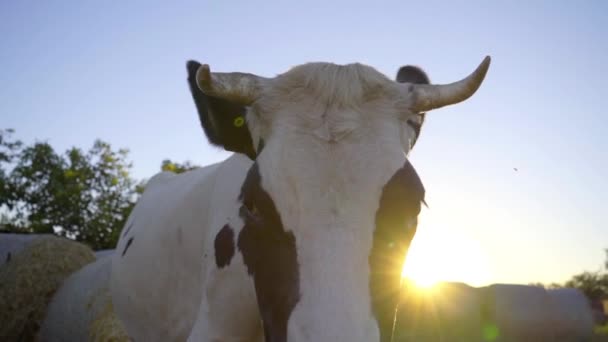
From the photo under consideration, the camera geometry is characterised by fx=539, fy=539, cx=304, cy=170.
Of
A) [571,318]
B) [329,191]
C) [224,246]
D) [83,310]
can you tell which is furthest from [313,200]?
[571,318]

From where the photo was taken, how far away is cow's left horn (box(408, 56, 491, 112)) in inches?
114

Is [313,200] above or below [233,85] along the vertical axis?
below

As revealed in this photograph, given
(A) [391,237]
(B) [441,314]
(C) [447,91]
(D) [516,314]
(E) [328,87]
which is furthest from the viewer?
(D) [516,314]

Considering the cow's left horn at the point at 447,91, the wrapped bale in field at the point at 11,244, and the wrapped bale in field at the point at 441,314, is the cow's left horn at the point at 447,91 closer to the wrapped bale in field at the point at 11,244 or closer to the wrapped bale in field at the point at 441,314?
the wrapped bale in field at the point at 441,314

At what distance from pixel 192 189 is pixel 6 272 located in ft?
20.8

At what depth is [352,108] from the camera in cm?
262

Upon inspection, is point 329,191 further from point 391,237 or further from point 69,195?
point 69,195

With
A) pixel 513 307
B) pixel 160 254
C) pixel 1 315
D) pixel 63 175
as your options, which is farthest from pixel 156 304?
pixel 63 175

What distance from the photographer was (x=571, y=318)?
1080 centimetres

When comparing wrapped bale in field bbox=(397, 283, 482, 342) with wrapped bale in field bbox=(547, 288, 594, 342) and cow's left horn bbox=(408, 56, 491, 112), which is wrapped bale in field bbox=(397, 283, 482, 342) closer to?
wrapped bale in field bbox=(547, 288, 594, 342)

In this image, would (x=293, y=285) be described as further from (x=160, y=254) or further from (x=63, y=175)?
(x=63, y=175)

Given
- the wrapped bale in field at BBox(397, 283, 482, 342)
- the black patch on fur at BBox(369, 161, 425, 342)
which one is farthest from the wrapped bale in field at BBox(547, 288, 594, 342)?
the black patch on fur at BBox(369, 161, 425, 342)

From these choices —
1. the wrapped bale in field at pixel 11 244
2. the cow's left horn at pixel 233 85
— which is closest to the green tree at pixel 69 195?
the wrapped bale in field at pixel 11 244

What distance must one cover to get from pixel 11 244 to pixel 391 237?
9.38m
